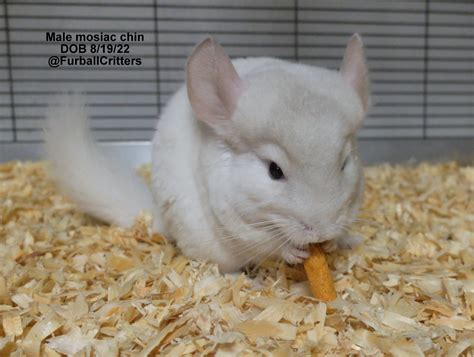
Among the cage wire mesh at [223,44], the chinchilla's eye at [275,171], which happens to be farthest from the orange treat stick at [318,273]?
the cage wire mesh at [223,44]

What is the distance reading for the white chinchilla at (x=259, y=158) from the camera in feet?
3.80

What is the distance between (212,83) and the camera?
130cm

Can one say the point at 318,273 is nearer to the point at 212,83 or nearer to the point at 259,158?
the point at 259,158

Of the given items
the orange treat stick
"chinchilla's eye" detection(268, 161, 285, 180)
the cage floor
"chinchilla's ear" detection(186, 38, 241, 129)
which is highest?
"chinchilla's ear" detection(186, 38, 241, 129)

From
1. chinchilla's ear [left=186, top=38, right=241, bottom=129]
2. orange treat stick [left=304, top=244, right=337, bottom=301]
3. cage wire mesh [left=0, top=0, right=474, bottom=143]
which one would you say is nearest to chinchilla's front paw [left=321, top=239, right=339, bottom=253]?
orange treat stick [left=304, top=244, right=337, bottom=301]

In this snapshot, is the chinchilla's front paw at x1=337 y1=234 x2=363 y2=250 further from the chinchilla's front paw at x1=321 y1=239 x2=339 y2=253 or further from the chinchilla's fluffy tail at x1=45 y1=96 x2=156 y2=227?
the chinchilla's fluffy tail at x1=45 y1=96 x2=156 y2=227

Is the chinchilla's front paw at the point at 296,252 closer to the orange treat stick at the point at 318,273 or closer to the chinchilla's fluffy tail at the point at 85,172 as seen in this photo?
the orange treat stick at the point at 318,273

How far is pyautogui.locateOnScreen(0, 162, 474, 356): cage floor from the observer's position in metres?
1.11

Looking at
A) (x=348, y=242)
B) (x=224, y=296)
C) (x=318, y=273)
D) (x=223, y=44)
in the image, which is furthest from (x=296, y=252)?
(x=223, y=44)

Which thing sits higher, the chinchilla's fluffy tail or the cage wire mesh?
the cage wire mesh

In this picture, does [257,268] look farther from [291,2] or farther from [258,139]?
[291,2]

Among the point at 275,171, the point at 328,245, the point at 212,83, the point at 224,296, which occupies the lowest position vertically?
the point at 224,296

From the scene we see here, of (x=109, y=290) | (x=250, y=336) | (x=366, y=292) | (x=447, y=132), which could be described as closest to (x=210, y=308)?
(x=250, y=336)

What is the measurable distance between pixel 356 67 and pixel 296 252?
0.48m
